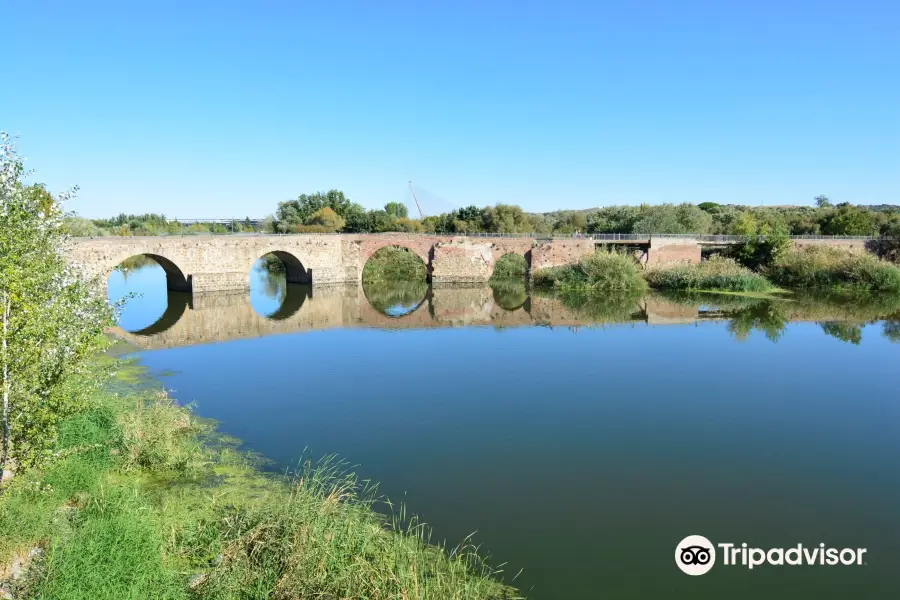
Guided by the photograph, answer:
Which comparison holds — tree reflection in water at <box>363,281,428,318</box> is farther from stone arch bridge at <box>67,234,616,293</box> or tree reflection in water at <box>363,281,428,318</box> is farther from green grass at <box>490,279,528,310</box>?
green grass at <box>490,279,528,310</box>

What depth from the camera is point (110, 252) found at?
26156 millimetres

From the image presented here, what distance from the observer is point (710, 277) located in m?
32.7

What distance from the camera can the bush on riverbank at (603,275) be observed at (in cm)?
3209

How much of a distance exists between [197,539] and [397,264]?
3398 cm

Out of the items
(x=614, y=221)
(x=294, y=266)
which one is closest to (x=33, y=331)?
(x=294, y=266)

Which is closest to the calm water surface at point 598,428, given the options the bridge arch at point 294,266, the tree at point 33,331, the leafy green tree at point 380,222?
the tree at point 33,331

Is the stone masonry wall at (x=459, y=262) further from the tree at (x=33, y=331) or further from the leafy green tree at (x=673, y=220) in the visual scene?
the tree at (x=33, y=331)

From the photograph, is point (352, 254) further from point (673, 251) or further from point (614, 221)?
point (614, 221)

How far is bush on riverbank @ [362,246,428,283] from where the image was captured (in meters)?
39.4

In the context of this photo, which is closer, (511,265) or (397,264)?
(511,265)

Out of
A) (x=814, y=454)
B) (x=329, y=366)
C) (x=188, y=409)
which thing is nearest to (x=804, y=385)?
(x=814, y=454)

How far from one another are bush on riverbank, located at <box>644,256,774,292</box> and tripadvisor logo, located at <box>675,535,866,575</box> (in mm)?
27428

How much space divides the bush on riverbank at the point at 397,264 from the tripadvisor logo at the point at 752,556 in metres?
32.9

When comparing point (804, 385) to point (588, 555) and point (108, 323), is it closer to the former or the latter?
point (588, 555)
